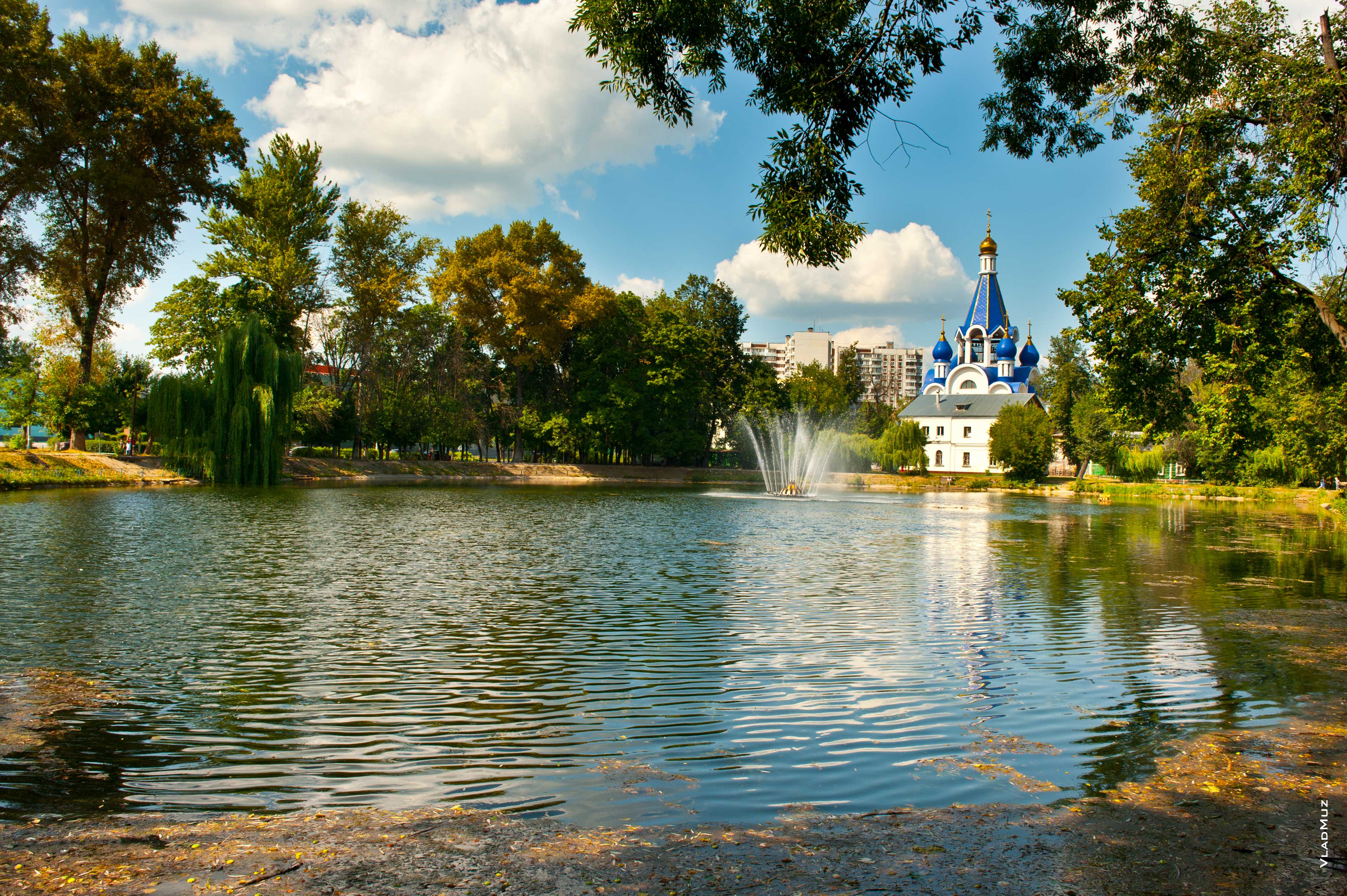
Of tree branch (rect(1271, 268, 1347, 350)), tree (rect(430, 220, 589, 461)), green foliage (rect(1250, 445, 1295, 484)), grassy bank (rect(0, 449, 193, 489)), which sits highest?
tree (rect(430, 220, 589, 461))

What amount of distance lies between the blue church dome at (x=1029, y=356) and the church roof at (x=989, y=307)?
4.71 metres

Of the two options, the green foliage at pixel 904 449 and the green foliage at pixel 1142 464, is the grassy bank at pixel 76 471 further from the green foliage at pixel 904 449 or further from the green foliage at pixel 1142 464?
the green foliage at pixel 1142 464

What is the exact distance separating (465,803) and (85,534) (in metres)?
17.3

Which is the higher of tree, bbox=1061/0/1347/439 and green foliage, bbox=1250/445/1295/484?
tree, bbox=1061/0/1347/439

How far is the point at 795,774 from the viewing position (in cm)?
507

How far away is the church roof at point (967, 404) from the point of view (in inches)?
3342

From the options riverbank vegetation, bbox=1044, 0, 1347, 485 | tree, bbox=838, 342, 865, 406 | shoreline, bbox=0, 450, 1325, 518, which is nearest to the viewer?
riverbank vegetation, bbox=1044, 0, 1347, 485

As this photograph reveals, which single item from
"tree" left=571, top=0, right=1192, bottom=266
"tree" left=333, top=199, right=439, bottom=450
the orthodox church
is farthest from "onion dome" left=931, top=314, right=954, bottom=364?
"tree" left=571, top=0, right=1192, bottom=266

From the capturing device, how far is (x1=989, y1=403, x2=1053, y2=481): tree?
68.2m

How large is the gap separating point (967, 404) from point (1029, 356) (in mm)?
13065

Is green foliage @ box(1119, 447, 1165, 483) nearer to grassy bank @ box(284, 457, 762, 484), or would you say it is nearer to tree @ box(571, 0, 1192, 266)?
grassy bank @ box(284, 457, 762, 484)

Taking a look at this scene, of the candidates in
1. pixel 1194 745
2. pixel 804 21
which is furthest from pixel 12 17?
pixel 1194 745

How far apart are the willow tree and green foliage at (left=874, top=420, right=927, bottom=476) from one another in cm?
5286

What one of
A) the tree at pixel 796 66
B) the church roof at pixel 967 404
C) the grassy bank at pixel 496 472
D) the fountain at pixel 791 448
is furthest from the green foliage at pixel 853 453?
the tree at pixel 796 66
